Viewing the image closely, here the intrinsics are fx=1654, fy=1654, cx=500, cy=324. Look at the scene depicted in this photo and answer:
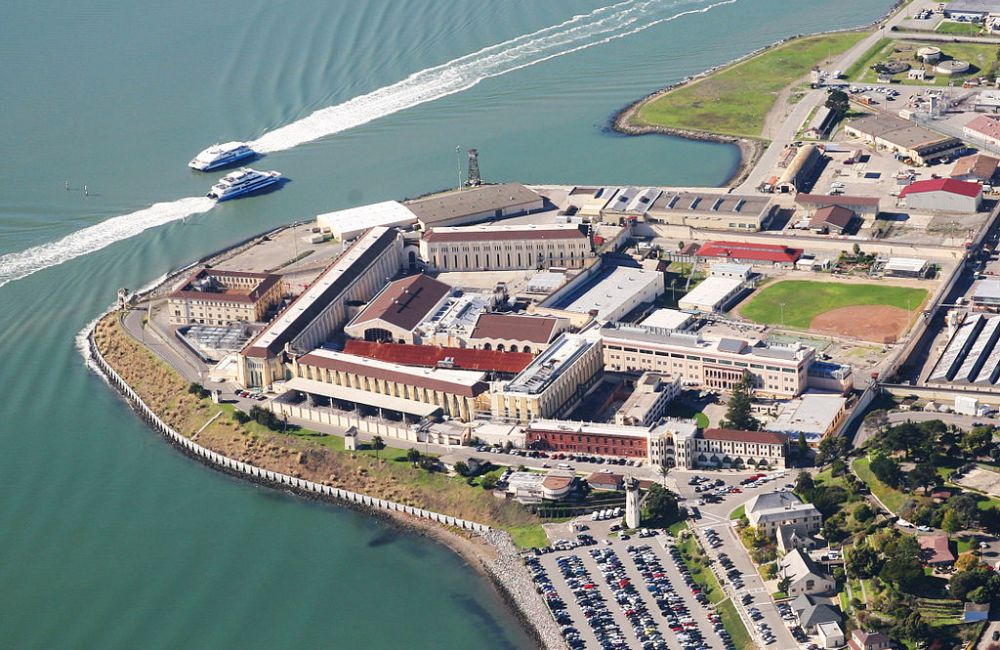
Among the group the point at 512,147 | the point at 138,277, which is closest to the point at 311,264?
the point at 138,277

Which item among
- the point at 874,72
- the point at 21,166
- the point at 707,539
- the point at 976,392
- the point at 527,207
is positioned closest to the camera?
the point at 707,539

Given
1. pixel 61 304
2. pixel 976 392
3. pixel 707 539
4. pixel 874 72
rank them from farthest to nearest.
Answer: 1. pixel 874 72
2. pixel 61 304
3. pixel 976 392
4. pixel 707 539

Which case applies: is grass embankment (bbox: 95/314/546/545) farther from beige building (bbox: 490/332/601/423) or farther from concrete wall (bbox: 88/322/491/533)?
beige building (bbox: 490/332/601/423)

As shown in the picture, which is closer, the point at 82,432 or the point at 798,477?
the point at 798,477

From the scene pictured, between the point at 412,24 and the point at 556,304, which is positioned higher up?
the point at 412,24

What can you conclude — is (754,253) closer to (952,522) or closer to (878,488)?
(878,488)

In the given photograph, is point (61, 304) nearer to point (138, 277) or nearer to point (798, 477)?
point (138, 277)

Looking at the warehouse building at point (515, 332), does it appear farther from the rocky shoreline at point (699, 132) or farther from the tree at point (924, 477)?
the rocky shoreline at point (699, 132)
